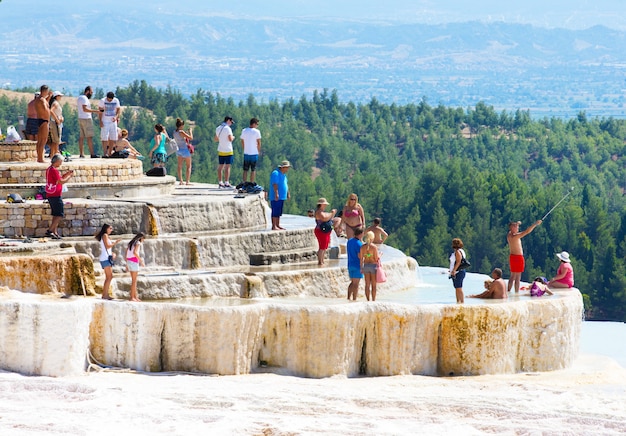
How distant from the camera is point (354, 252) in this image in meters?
35.0

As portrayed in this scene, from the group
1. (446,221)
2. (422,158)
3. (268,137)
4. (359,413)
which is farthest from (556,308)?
(422,158)

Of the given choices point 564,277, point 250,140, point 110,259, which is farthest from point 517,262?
point 110,259

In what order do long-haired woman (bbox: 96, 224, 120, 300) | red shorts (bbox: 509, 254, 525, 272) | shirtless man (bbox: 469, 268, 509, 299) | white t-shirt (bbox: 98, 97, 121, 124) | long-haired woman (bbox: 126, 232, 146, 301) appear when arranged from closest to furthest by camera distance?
long-haired woman (bbox: 96, 224, 120, 300), long-haired woman (bbox: 126, 232, 146, 301), shirtless man (bbox: 469, 268, 509, 299), red shorts (bbox: 509, 254, 525, 272), white t-shirt (bbox: 98, 97, 121, 124)

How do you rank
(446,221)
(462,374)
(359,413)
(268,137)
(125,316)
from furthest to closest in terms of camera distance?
(268,137), (446,221), (462,374), (125,316), (359,413)

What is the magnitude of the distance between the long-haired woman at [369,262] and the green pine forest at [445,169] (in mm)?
49460

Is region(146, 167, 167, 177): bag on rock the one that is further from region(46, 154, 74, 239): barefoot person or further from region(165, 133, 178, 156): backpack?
region(46, 154, 74, 239): barefoot person

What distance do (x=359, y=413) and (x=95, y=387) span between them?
4731 mm

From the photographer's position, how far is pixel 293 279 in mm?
36125

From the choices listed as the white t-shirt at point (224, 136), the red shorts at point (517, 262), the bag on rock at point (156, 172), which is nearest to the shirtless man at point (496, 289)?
the red shorts at point (517, 262)

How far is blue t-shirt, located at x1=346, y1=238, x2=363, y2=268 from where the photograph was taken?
Result: 34.9 meters

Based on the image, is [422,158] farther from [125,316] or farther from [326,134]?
[125,316]

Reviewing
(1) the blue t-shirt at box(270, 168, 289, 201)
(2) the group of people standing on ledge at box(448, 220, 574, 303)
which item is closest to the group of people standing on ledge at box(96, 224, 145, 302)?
(1) the blue t-shirt at box(270, 168, 289, 201)

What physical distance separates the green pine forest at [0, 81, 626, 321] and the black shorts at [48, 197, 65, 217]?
4750 cm

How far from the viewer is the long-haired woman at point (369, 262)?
34.7 m
